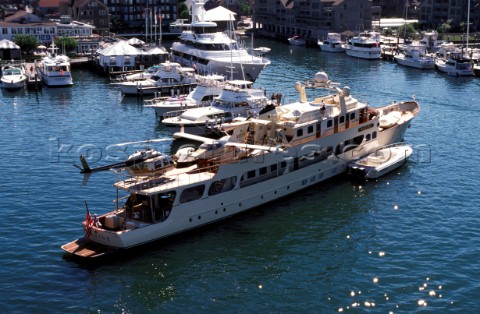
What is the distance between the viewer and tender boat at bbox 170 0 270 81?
9200cm

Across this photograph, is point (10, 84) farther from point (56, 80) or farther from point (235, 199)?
point (235, 199)

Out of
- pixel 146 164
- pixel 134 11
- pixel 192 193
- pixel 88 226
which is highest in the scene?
pixel 134 11

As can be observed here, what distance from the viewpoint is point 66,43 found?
4665 inches

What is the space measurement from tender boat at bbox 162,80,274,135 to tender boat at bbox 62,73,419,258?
13.5 meters

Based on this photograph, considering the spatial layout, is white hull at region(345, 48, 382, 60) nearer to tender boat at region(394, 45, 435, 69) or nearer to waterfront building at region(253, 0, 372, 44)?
tender boat at region(394, 45, 435, 69)

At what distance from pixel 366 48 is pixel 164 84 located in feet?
167

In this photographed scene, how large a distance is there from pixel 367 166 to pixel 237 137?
1197cm

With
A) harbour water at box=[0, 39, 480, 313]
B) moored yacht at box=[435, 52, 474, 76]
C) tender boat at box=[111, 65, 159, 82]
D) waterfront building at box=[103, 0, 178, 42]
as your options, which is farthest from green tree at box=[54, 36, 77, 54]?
moored yacht at box=[435, 52, 474, 76]

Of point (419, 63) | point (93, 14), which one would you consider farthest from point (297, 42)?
point (93, 14)

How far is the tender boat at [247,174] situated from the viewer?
3872 centimetres

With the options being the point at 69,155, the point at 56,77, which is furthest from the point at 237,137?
the point at 56,77

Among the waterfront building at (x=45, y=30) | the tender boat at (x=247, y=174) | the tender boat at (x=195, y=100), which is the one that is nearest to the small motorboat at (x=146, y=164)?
the tender boat at (x=247, y=174)

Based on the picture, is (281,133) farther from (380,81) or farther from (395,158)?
(380,81)

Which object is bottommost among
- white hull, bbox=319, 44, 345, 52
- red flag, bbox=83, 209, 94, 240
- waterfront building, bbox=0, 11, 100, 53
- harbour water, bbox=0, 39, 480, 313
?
harbour water, bbox=0, 39, 480, 313
